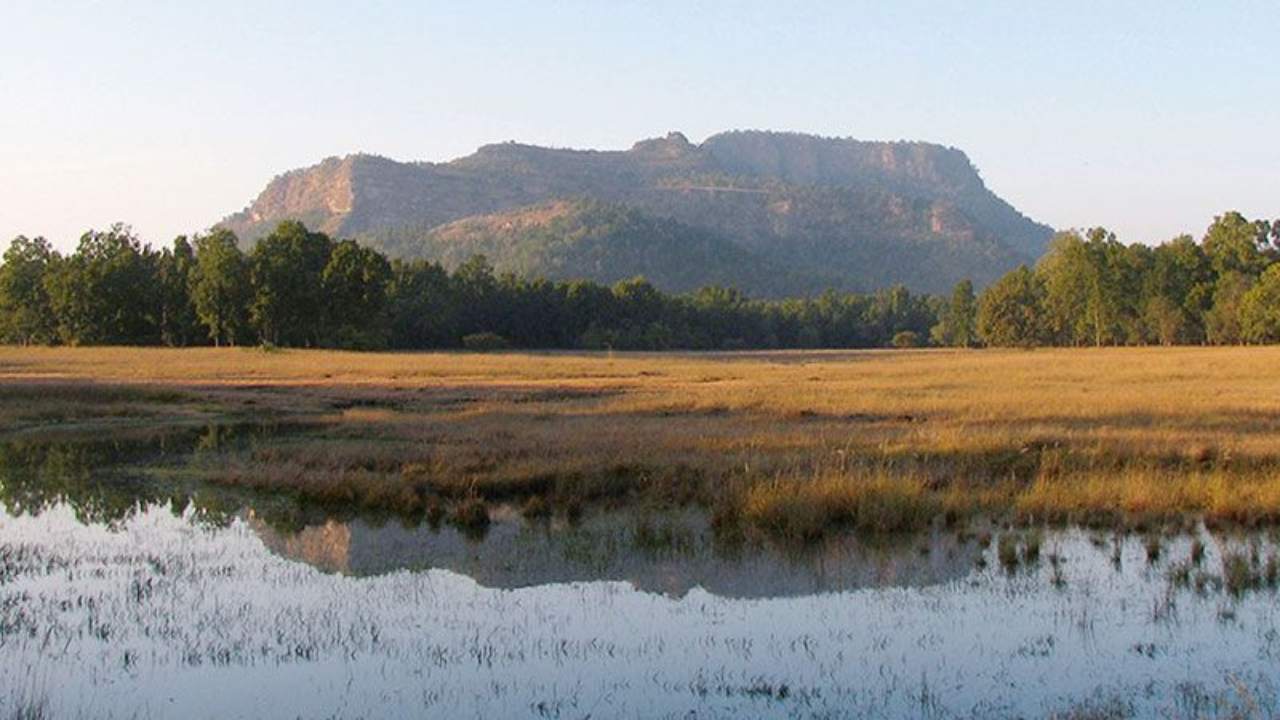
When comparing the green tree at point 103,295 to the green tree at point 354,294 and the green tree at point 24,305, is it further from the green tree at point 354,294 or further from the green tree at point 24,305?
the green tree at point 354,294

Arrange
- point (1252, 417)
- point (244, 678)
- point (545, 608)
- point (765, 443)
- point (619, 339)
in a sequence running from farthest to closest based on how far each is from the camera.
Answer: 1. point (619, 339)
2. point (1252, 417)
3. point (765, 443)
4. point (545, 608)
5. point (244, 678)

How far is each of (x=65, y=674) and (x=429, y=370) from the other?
2297 inches

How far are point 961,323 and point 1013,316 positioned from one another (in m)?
21.4

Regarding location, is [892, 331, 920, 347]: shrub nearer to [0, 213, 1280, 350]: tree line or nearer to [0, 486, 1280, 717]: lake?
[0, 213, 1280, 350]: tree line

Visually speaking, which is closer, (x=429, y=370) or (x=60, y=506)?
(x=60, y=506)

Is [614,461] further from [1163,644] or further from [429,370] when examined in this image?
[429,370]

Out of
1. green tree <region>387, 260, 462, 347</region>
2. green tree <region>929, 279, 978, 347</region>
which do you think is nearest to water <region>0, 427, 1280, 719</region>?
green tree <region>387, 260, 462, 347</region>

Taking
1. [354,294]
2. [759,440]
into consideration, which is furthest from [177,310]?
[759,440]

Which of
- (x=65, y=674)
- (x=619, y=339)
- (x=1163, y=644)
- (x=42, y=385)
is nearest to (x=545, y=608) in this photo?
(x=65, y=674)

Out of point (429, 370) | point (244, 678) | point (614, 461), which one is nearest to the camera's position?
point (244, 678)

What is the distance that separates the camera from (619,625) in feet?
40.9

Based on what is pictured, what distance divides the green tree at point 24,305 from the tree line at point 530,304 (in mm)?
172

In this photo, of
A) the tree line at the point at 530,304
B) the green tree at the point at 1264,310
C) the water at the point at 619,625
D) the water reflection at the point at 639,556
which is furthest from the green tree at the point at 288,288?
the water reflection at the point at 639,556

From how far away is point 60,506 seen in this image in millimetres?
20984
